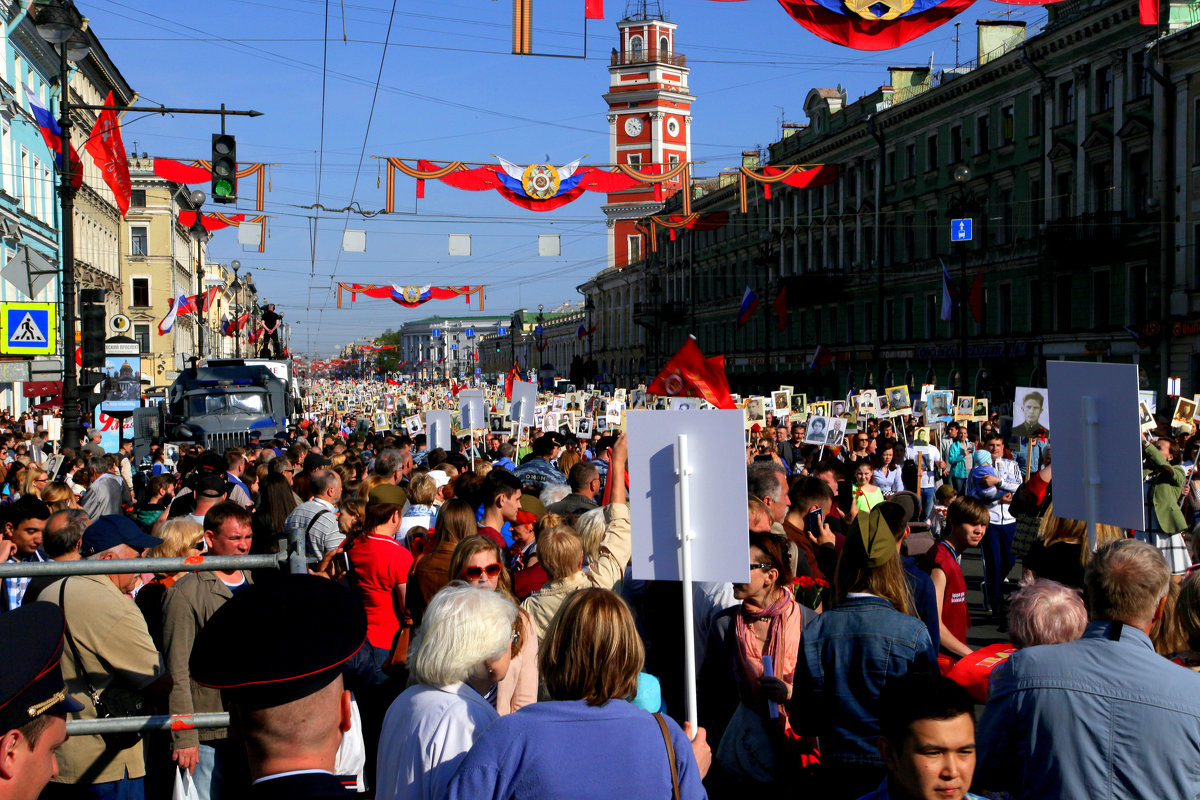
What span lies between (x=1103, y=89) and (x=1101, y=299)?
644 centimetres

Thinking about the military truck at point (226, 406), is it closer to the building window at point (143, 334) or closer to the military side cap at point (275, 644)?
the military side cap at point (275, 644)

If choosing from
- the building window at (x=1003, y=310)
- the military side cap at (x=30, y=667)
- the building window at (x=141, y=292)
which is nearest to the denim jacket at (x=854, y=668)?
the military side cap at (x=30, y=667)

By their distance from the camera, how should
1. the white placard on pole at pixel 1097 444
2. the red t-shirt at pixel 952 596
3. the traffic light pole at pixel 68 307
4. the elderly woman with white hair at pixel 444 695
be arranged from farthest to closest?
the traffic light pole at pixel 68 307
the red t-shirt at pixel 952 596
the white placard on pole at pixel 1097 444
the elderly woman with white hair at pixel 444 695

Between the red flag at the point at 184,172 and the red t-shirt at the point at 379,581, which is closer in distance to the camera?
the red t-shirt at the point at 379,581

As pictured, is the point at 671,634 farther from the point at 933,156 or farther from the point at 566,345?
the point at 566,345

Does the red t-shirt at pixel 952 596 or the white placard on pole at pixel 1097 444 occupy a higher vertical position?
the white placard on pole at pixel 1097 444

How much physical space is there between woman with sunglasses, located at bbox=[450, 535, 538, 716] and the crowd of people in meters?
0.01

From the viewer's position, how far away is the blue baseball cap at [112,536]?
6545mm

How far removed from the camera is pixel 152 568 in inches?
153

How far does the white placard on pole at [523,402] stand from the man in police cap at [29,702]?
15078mm

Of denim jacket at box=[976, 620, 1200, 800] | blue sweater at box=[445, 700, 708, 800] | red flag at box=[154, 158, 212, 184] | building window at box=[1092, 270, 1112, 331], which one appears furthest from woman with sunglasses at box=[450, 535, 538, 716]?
building window at box=[1092, 270, 1112, 331]

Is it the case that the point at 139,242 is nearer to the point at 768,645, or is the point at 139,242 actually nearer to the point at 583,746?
the point at 768,645

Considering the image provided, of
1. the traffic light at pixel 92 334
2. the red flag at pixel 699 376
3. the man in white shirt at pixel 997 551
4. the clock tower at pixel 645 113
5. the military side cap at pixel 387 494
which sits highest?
the clock tower at pixel 645 113

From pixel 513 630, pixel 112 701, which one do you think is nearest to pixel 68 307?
pixel 112 701
